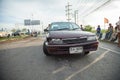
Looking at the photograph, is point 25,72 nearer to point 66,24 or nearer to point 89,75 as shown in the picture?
point 89,75

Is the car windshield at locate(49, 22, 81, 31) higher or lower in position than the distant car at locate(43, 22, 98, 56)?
higher

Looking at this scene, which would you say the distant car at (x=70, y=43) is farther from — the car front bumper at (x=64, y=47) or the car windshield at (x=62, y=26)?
the car windshield at (x=62, y=26)

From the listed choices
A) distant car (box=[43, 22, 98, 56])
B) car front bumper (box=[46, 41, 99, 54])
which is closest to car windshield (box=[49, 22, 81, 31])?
distant car (box=[43, 22, 98, 56])

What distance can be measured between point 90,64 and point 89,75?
1.02m

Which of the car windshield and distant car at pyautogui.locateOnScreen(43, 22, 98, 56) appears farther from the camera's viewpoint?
the car windshield

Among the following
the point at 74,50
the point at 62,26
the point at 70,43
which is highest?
the point at 62,26

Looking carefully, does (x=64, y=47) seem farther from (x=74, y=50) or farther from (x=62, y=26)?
(x=62, y=26)

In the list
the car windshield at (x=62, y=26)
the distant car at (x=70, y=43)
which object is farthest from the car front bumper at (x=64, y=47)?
the car windshield at (x=62, y=26)

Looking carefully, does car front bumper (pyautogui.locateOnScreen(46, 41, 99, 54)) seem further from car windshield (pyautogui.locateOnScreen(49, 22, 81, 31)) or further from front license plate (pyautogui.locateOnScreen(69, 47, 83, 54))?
car windshield (pyautogui.locateOnScreen(49, 22, 81, 31))

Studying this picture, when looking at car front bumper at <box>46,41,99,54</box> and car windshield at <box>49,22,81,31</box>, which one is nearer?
car front bumper at <box>46,41,99,54</box>

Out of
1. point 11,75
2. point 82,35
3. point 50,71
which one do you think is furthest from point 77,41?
point 11,75

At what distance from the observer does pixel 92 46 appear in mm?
5273

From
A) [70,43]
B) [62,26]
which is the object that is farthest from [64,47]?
[62,26]

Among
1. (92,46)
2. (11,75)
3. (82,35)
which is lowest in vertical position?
(11,75)
